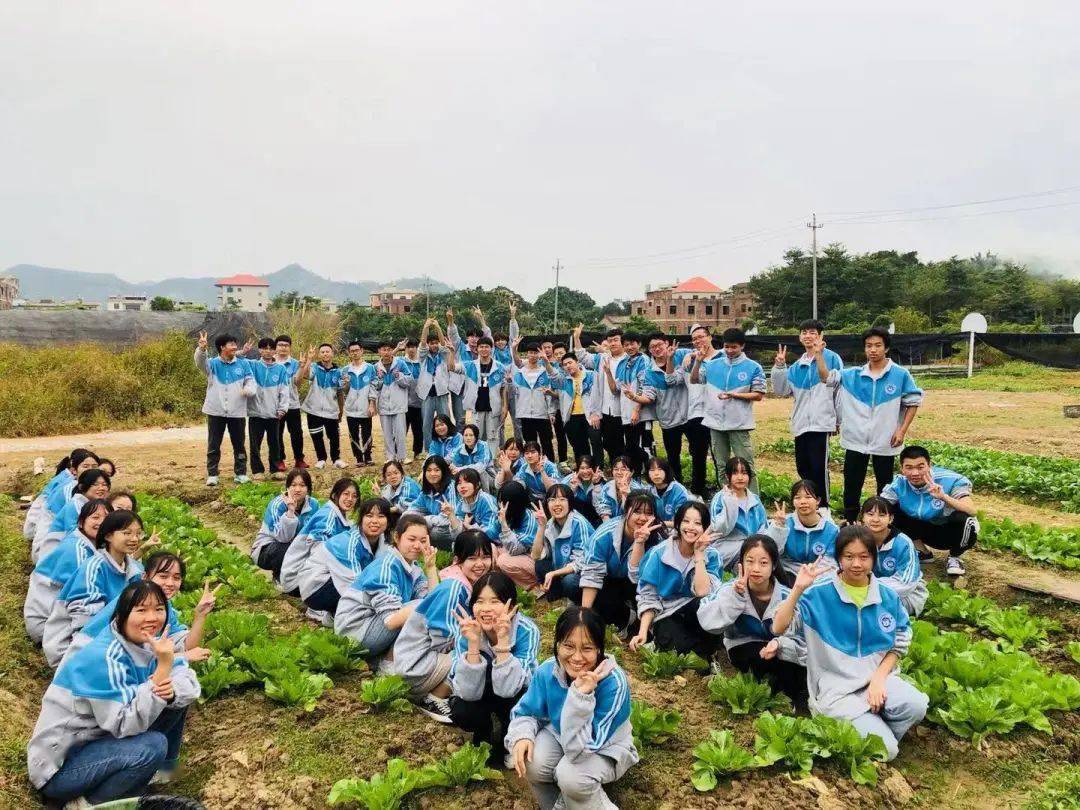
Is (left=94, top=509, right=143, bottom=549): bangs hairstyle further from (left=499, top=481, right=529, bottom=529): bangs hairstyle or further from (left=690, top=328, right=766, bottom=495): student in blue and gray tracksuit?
(left=690, top=328, right=766, bottom=495): student in blue and gray tracksuit

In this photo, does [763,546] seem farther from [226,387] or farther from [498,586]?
[226,387]

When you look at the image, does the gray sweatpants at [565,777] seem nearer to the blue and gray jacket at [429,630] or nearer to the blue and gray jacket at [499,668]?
the blue and gray jacket at [499,668]

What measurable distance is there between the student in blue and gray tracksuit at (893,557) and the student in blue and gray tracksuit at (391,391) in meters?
7.92

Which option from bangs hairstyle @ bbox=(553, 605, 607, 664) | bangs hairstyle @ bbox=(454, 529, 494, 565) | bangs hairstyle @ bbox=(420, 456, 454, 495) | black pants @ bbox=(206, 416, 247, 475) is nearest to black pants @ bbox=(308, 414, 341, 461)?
black pants @ bbox=(206, 416, 247, 475)

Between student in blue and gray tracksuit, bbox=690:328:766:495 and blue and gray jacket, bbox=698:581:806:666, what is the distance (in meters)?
3.77

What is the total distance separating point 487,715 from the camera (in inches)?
170

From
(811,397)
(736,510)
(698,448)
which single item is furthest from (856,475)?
(736,510)

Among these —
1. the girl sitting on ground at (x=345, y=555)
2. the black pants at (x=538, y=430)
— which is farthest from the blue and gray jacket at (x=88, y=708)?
the black pants at (x=538, y=430)

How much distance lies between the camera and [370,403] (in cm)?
1198

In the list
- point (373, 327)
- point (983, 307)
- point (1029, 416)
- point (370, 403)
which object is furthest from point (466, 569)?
point (983, 307)

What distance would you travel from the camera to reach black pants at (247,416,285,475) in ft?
38.6

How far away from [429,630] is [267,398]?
7.68 meters

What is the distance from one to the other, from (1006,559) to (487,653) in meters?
6.02

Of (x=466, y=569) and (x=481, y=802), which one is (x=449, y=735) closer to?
(x=481, y=802)
